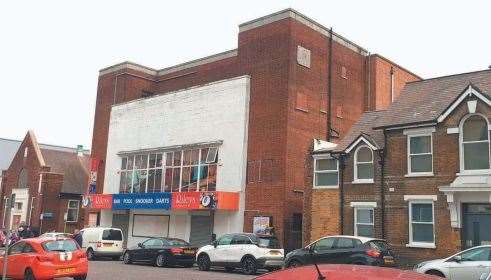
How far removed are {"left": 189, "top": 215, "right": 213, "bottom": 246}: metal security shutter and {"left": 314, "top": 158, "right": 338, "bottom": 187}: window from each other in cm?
830

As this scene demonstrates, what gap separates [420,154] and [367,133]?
365 cm

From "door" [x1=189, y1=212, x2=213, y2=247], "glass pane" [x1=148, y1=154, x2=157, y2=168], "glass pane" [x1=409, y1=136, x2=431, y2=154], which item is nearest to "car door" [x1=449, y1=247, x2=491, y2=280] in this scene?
"glass pane" [x1=409, y1=136, x2=431, y2=154]

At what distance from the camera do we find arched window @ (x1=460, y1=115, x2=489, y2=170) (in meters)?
20.7

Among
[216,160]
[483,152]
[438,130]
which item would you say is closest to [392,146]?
[438,130]

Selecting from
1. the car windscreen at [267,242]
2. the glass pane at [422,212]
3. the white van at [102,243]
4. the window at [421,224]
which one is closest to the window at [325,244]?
the car windscreen at [267,242]

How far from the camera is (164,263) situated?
2478 centimetres

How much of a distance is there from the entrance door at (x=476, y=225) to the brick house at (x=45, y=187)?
3846 centimetres

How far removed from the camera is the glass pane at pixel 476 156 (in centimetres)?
2064

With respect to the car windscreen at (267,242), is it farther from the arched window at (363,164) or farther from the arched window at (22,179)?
the arched window at (22,179)

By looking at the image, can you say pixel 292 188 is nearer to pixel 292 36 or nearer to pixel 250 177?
pixel 250 177

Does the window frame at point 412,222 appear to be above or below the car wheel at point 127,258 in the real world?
above

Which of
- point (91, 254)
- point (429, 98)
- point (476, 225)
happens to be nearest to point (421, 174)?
point (476, 225)

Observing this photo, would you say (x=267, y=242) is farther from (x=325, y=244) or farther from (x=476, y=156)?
(x=476, y=156)

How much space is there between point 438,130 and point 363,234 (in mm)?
5612
